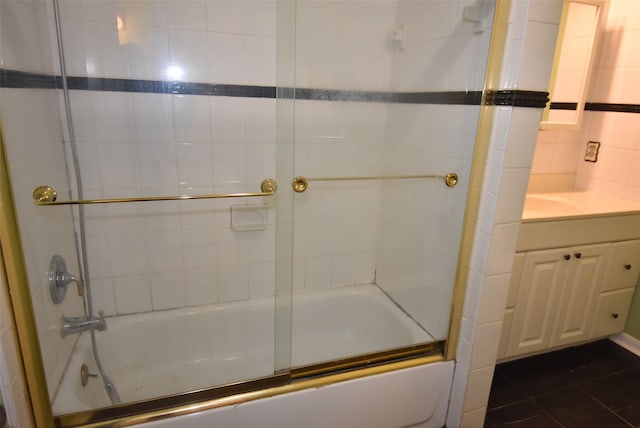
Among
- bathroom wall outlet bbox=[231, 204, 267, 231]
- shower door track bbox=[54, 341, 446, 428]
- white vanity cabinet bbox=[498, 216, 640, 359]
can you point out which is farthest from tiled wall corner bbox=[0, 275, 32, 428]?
white vanity cabinet bbox=[498, 216, 640, 359]

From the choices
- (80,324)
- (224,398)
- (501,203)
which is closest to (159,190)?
(80,324)

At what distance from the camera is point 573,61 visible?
80.7 inches

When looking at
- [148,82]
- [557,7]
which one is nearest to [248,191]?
[148,82]

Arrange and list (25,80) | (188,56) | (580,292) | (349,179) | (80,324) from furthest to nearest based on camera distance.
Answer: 1. (580,292)
2. (349,179)
3. (188,56)
4. (80,324)
5. (25,80)

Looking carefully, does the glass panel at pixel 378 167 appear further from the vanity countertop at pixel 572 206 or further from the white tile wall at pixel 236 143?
the vanity countertop at pixel 572 206

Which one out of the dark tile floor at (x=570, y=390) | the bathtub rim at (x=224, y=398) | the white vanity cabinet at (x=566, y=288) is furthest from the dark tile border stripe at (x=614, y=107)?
the bathtub rim at (x=224, y=398)

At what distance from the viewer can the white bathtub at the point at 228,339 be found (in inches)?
57.5

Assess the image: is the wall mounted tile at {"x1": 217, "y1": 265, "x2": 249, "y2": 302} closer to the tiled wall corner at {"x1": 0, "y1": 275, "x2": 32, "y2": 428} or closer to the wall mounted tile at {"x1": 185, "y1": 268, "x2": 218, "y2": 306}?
the wall mounted tile at {"x1": 185, "y1": 268, "x2": 218, "y2": 306}

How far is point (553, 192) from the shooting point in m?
2.21

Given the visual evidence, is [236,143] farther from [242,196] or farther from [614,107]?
[614,107]

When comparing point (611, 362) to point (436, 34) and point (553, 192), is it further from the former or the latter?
point (436, 34)

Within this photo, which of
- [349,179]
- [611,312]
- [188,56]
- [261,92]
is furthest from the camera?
[611,312]

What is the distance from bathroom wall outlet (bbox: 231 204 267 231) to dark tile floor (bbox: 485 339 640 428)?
1.32m

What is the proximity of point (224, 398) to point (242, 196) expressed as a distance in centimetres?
70
